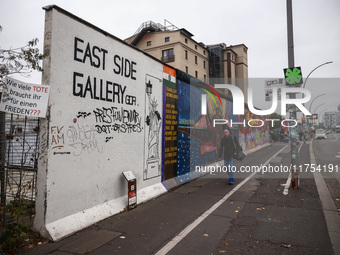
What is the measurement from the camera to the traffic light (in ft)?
25.1

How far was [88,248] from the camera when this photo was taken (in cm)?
390

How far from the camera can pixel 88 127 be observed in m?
5.11

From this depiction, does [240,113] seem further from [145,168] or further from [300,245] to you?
[300,245]

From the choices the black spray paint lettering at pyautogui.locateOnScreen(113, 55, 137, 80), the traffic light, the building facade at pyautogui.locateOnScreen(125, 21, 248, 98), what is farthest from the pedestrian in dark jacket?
the building facade at pyautogui.locateOnScreen(125, 21, 248, 98)

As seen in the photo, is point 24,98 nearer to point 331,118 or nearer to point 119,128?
point 119,128

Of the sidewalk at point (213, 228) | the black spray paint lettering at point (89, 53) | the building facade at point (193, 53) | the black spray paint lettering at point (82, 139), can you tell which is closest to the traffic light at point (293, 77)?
the sidewalk at point (213, 228)

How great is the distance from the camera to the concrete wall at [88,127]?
435cm

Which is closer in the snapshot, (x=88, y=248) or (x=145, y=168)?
(x=88, y=248)

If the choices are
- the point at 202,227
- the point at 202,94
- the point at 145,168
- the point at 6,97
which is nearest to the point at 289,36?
the point at 202,94

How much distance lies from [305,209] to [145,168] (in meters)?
4.20

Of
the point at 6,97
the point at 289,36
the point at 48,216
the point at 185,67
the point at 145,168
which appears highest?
the point at 185,67

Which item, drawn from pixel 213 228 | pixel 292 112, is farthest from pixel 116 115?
pixel 292 112

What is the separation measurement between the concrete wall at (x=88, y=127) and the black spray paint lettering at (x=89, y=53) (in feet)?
0.07

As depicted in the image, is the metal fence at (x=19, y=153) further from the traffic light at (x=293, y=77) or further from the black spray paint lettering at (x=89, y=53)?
the traffic light at (x=293, y=77)
